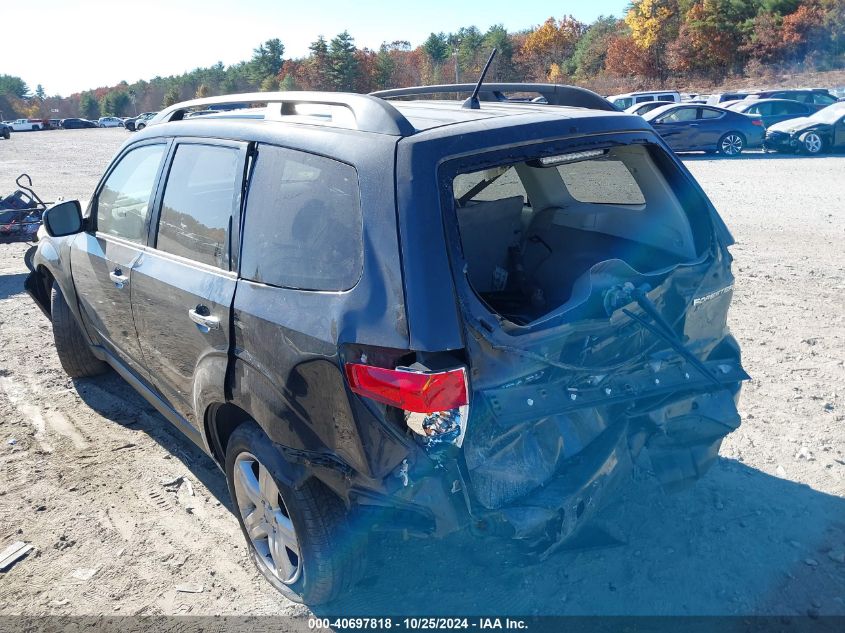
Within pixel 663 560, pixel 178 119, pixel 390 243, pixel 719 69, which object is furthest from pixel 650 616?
pixel 719 69

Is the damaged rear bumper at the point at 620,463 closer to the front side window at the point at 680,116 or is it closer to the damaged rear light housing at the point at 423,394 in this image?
the damaged rear light housing at the point at 423,394

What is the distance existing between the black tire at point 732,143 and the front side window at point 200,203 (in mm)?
18820

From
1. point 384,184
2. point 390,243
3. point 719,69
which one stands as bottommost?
point 390,243

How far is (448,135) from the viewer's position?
2.39 meters

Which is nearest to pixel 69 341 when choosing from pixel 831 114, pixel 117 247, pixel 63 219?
pixel 63 219

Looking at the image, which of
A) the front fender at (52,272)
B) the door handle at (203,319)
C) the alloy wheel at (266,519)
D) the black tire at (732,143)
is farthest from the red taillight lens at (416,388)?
the black tire at (732,143)

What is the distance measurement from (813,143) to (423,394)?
19.7m

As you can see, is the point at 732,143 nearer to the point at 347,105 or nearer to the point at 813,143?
the point at 813,143

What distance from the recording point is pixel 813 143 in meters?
18.2

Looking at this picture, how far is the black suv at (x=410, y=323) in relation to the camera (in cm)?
226

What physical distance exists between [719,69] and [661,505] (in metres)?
61.1

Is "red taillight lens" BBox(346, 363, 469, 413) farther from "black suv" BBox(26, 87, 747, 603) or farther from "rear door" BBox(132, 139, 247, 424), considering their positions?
"rear door" BBox(132, 139, 247, 424)

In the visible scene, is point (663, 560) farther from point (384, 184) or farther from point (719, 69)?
point (719, 69)

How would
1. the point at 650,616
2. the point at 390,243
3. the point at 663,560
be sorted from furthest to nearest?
the point at 663,560 → the point at 650,616 → the point at 390,243
